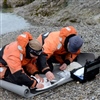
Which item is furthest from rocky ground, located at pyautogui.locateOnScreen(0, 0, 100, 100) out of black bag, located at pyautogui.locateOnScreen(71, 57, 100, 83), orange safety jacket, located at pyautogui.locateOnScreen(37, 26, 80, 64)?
orange safety jacket, located at pyautogui.locateOnScreen(37, 26, 80, 64)

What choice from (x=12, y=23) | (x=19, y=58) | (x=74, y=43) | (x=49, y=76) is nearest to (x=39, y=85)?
(x=49, y=76)

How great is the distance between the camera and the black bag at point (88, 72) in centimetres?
532

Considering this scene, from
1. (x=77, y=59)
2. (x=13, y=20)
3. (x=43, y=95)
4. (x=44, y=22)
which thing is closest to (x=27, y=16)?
(x=13, y=20)

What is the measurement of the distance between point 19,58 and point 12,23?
1207 cm

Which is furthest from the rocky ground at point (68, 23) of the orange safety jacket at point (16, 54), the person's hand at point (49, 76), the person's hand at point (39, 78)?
the orange safety jacket at point (16, 54)

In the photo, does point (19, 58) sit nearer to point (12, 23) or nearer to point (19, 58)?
point (19, 58)

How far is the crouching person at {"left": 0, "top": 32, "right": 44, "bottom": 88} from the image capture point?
5167mm

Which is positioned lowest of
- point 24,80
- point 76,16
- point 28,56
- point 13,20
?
point 13,20

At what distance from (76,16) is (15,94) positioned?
9.75 meters

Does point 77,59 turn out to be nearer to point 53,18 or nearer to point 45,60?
point 45,60

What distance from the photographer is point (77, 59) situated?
258 inches

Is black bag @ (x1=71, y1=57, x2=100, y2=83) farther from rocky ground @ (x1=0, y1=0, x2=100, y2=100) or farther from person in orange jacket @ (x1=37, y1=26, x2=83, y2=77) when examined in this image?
person in orange jacket @ (x1=37, y1=26, x2=83, y2=77)

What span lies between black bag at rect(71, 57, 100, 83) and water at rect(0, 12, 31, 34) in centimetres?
977

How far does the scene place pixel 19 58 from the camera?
5203 millimetres
